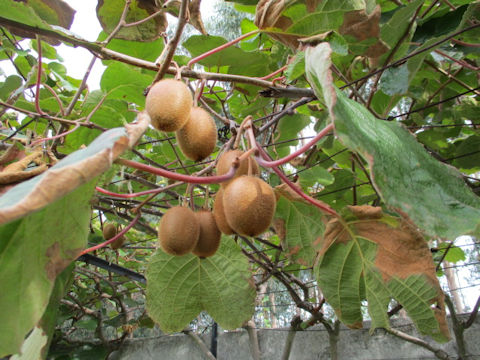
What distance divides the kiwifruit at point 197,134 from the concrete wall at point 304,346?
1842 millimetres

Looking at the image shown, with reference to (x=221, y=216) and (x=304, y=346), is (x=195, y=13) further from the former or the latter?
(x=304, y=346)

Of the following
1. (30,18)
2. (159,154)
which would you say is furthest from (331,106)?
(159,154)

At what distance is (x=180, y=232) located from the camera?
82cm

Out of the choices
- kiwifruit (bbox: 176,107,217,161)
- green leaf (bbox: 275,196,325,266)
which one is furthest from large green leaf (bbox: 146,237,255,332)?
kiwifruit (bbox: 176,107,217,161)

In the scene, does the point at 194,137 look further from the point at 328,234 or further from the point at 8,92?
the point at 8,92

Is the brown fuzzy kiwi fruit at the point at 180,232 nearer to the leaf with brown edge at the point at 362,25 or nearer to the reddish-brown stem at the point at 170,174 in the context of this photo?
the reddish-brown stem at the point at 170,174

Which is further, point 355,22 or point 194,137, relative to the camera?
point 355,22

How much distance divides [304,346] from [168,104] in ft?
7.10

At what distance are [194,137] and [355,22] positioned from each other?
1.62 ft

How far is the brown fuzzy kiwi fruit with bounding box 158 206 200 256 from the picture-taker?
82 cm

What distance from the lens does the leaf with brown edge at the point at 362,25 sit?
93cm

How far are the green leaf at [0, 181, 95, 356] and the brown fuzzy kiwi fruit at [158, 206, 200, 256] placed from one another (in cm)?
26

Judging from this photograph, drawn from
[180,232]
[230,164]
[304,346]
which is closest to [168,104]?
[230,164]

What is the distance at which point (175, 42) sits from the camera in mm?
730
